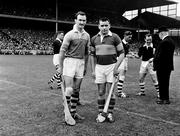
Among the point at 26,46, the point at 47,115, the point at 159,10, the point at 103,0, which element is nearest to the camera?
the point at 47,115

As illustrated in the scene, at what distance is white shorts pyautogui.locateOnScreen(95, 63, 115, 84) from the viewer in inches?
209

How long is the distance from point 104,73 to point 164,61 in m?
2.52

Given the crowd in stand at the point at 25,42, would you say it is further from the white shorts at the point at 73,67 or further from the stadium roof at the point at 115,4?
the white shorts at the point at 73,67

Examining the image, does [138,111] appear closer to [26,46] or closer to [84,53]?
[84,53]

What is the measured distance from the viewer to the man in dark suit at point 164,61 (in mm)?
7023

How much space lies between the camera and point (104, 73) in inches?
210

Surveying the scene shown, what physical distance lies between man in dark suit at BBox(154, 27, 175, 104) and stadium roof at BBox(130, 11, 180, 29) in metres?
52.7

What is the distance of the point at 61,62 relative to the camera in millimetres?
5164

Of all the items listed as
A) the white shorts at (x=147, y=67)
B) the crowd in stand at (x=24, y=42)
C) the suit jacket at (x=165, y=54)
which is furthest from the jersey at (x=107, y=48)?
the crowd in stand at (x=24, y=42)

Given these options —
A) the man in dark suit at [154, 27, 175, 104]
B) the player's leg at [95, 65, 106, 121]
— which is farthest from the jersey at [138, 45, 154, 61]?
the player's leg at [95, 65, 106, 121]

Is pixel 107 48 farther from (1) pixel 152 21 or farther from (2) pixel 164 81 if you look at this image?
(1) pixel 152 21

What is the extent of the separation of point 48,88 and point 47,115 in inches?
147

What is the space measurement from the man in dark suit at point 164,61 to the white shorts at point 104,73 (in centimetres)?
233

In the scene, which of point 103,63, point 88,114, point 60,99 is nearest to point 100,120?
point 88,114
